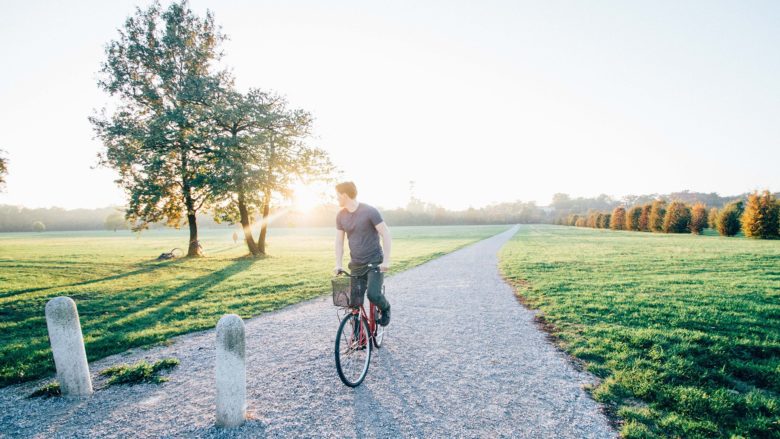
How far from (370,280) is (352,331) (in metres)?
0.72

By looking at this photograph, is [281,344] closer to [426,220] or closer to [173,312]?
[173,312]

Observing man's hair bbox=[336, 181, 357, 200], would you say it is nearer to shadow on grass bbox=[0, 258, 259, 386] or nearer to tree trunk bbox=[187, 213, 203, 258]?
shadow on grass bbox=[0, 258, 259, 386]

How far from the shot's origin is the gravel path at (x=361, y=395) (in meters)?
3.42

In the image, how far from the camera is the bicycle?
430cm

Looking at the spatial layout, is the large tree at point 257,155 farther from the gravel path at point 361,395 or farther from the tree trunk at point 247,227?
the gravel path at point 361,395

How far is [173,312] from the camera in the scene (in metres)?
8.19

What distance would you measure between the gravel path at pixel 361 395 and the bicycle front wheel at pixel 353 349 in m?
0.18

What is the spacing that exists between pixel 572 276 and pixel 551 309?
17.6 ft

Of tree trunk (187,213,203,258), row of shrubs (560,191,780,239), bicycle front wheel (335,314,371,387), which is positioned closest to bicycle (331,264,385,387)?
bicycle front wheel (335,314,371,387)

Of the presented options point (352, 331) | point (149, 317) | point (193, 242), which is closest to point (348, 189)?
point (352, 331)

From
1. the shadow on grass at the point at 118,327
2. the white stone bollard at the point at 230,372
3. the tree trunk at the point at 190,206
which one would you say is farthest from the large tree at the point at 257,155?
the white stone bollard at the point at 230,372

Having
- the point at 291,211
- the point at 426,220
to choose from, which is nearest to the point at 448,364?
the point at 291,211

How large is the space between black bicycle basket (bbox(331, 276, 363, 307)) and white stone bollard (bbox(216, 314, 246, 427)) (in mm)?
1236

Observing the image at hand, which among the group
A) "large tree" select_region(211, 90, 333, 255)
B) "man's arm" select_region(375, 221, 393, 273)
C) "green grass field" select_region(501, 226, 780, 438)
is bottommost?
"green grass field" select_region(501, 226, 780, 438)
